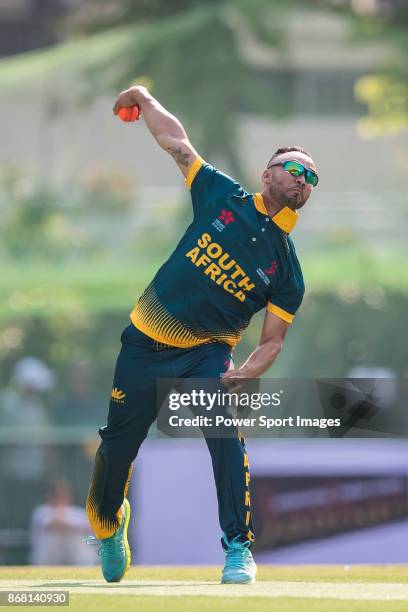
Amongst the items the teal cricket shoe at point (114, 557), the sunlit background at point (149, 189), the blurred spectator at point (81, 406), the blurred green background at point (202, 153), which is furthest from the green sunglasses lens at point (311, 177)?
the blurred green background at point (202, 153)

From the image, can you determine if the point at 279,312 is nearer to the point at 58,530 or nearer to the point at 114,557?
the point at 114,557

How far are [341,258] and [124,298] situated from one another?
2.77m

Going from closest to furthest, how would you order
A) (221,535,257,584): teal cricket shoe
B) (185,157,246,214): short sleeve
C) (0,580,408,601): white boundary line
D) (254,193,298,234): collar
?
(0,580,408,601): white boundary line → (221,535,257,584): teal cricket shoe → (254,193,298,234): collar → (185,157,246,214): short sleeve

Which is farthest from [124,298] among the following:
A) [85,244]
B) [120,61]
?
[120,61]

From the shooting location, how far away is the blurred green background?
66.9ft

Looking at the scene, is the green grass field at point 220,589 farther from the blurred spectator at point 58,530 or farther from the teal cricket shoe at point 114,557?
the blurred spectator at point 58,530

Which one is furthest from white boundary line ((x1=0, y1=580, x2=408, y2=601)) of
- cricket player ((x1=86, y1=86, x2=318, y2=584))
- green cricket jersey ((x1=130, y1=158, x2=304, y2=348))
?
green cricket jersey ((x1=130, y1=158, x2=304, y2=348))

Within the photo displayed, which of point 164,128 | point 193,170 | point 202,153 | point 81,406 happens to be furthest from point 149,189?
point 193,170

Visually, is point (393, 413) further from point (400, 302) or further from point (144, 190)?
point (144, 190)

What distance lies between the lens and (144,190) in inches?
860

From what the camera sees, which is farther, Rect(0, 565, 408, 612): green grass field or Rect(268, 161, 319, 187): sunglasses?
Rect(268, 161, 319, 187): sunglasses

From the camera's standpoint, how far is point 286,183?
23.9 ft

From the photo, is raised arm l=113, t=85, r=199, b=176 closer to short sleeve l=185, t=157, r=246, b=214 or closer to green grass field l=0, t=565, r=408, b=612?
short sleeve l=185, t=157, r=246, b=214

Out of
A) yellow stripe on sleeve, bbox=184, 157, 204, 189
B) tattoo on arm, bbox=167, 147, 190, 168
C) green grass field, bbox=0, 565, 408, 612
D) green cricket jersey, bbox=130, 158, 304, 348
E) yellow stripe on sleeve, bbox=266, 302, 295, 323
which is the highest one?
tattoo on arm, bbox=167, 147, 190, 168
